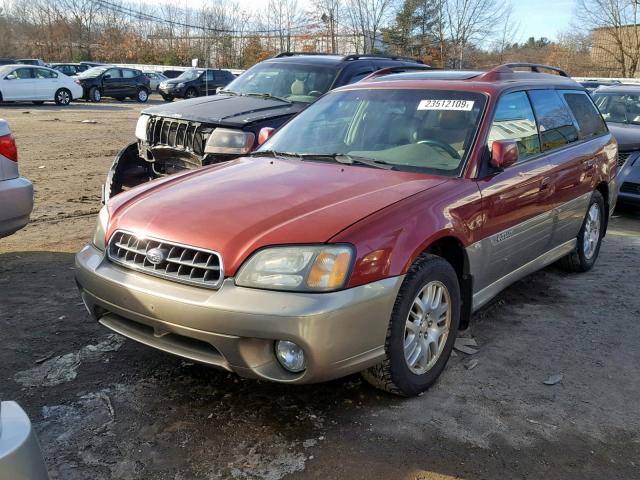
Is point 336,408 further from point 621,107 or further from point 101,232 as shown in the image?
point 621,107

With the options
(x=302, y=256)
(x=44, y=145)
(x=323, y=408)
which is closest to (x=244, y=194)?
(x=302, y=256)

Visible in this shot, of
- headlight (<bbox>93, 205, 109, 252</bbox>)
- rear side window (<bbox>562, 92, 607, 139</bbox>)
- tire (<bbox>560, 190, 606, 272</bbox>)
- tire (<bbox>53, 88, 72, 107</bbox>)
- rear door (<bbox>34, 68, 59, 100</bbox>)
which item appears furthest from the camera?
tire (<bbox>53, 88, 72, 107</bbox>)

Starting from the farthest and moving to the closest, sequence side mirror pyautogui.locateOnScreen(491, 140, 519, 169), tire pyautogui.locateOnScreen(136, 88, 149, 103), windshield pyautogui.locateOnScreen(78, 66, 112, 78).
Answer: tire pyautogui.locateOnScreen(136, 88, 149, 103), windshield pyautogui.locateOnScreen(78, 66, 112, 78), side mirror pyautogui.locateOnScreen(491, 140, 519, 169)

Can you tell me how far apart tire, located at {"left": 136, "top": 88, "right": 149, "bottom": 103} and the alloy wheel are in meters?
29.2

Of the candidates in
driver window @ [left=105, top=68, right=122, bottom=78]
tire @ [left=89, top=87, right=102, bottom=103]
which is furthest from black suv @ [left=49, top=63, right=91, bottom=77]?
tire @ [left=89, top=87, right=102, bottom=103]

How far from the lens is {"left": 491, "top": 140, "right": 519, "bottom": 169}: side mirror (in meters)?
3.75

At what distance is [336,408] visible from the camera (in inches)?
128

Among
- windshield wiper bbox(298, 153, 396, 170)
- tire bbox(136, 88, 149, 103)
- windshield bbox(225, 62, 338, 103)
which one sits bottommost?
tire bbox(136, 88, 149, 103)

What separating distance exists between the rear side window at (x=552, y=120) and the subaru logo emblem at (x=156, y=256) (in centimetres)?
291

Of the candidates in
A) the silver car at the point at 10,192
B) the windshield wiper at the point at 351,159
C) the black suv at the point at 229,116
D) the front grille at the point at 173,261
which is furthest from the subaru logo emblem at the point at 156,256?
the black suv at the point at 229,116

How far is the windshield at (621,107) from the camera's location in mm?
9320

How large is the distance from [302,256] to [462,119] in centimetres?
175

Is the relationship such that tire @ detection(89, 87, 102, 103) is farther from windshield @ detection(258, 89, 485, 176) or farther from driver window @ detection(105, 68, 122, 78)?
windshield @ detection(258, 89, 485, 176)

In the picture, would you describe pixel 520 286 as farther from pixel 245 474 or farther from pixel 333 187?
pixel 245 474
